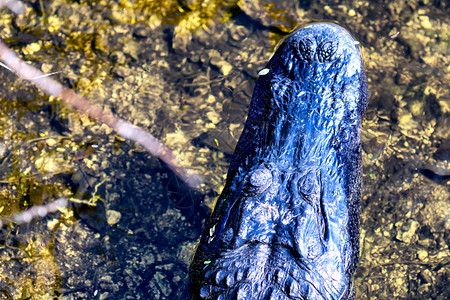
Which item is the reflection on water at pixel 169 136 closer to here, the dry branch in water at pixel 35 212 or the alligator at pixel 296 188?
the dry branch in water at pixel 35 212

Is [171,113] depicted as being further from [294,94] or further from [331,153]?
[331,153]

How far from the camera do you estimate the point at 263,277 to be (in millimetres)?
2086

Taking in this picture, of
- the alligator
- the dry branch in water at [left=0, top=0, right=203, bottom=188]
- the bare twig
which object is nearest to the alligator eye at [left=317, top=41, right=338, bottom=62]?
the alligator

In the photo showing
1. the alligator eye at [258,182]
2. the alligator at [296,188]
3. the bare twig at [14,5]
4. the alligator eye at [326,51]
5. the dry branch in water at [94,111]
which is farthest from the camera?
the bare twig at [14,5]

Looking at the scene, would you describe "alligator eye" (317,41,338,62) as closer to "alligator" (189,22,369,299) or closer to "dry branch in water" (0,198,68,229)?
"alligator" (189,22,369,299)

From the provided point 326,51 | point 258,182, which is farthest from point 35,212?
point 326,51

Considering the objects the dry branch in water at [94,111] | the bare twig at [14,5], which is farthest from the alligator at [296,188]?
the bare twig at [14,5]

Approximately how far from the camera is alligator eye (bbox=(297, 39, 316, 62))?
9.02 feet

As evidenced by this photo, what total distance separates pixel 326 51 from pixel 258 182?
47.0 inches

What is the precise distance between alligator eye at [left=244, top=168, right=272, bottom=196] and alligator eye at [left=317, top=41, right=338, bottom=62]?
40.3 inches

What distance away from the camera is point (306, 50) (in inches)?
109

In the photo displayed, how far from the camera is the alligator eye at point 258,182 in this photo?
2.31 metres

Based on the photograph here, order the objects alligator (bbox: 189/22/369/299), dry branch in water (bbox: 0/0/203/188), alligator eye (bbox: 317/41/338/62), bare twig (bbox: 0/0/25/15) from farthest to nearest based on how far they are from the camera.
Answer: bare twig (bbox: 0/0/25/15) → dry branch in water (bbox: 0/0/203/188) → alligator eye (bbox: 317/41/338/62) → alligator (bbox: 189/22/369/299)

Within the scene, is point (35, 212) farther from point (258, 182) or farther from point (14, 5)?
point (14, 5)
